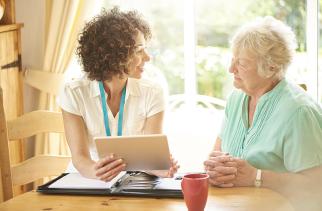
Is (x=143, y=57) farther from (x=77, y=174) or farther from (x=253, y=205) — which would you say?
(x=253, y=205)

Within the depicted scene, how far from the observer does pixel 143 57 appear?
8.24 feet

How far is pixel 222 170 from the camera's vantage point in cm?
191

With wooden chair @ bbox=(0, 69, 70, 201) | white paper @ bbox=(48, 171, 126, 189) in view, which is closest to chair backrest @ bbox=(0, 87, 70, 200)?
wooden chair @ bbox=(0, 69, 70, 201)

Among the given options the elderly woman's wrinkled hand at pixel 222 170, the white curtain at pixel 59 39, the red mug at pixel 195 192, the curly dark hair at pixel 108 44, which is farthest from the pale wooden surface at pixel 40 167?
the red mug at pixel 195 192

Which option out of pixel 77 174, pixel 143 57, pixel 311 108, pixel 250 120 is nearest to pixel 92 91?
pixel 143 57

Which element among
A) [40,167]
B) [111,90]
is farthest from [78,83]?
[40,167]

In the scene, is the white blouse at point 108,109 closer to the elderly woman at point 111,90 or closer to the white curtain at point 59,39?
the elderly woman at point 111,90

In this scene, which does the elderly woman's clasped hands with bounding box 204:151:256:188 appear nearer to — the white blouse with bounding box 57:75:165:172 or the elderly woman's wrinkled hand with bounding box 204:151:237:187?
Result: the elderly woman's wrinkled hand with bounding box 204:151:237:187

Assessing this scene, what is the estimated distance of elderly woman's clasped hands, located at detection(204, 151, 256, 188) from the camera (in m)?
1.91

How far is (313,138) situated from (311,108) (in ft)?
0.36

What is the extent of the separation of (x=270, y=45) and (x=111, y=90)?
2.33 feet

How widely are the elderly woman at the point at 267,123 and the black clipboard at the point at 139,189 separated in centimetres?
14

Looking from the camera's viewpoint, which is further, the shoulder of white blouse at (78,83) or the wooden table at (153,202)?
the shoulder of white blouse at (78,83)

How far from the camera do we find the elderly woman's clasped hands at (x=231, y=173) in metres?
1.91
